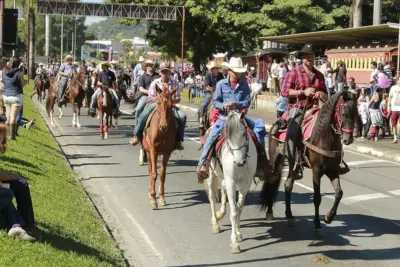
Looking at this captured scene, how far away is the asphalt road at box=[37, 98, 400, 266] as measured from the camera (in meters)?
9.09

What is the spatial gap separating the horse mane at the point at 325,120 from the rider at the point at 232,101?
855mm

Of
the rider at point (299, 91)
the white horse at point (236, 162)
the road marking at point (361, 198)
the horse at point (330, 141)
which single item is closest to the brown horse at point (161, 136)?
the rider at point (299, 91)

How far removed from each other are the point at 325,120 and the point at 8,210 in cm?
485

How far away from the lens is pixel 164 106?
1171 centimetres

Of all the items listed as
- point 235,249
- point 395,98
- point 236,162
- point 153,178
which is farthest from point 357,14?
point 235,249

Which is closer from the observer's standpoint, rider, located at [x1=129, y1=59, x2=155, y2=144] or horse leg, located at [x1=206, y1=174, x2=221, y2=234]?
horse leg, located at [x1=206, y1=174, x2=221, y2=234]

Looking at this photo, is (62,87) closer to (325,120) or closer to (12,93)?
(12,93)

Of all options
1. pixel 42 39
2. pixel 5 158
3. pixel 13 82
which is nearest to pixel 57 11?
pixel 13 82

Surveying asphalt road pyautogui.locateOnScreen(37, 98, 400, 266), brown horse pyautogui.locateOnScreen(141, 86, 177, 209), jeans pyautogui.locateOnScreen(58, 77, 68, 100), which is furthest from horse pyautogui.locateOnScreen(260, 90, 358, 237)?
jeans pyautogui.locateOnScreen(58, 77, 68, 100)

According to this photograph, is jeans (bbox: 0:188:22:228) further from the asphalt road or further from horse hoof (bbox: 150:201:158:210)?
horse hoof (bbox: 150:201:158:210)

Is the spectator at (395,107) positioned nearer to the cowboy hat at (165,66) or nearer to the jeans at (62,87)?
the jeans at (62,87)

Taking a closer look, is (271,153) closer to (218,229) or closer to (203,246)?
(218,229)

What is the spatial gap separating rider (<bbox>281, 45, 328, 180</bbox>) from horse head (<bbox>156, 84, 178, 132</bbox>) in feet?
6.56

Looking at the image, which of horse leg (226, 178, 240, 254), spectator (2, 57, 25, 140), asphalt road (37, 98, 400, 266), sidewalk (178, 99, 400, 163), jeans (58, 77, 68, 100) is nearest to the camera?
asphalt road (37, 98, 400, 266)
